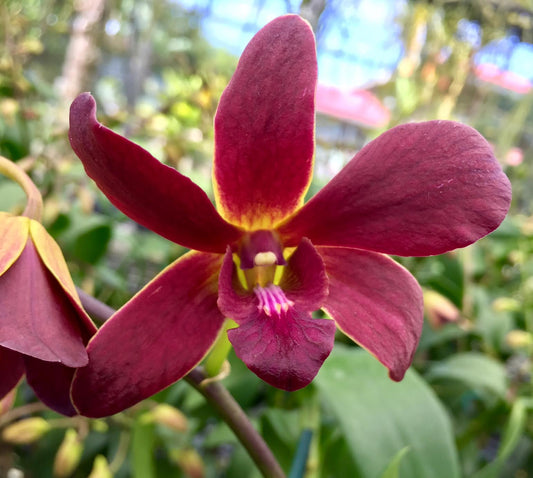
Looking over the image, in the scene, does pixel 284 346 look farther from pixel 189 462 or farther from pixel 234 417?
pixel 189 462

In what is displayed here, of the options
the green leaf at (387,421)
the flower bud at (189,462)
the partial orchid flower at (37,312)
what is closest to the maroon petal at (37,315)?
the partial orchid flower at (37,312)

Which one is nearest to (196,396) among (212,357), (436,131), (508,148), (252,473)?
(252,473)

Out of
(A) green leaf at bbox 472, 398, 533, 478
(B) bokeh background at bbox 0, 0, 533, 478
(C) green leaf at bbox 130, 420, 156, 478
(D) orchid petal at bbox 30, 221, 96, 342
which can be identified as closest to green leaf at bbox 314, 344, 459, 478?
(B) bokeh background at bbox 0, 0, 533, 478

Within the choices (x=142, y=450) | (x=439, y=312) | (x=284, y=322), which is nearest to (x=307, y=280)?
(x=284, y=322)

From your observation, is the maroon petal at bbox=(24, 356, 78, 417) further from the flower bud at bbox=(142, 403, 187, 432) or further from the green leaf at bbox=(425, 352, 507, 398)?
the green leaf at bbox=(425, 352, 507, 398)

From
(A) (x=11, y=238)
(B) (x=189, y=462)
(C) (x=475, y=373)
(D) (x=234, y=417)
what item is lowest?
(B) (x=189, y=462)
